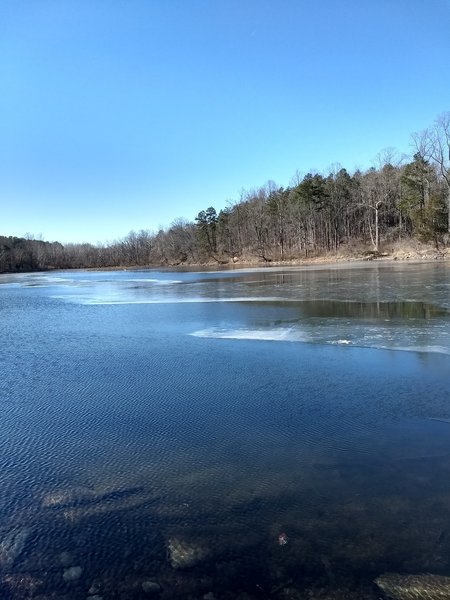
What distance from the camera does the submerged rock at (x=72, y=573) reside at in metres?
2.85

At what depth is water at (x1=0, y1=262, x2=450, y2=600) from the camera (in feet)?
9.46

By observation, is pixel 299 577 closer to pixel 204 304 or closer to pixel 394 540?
pixel 394 540

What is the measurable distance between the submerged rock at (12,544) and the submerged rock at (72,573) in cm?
41

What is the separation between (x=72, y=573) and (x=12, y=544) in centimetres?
60

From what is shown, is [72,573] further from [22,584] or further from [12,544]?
[12,544]

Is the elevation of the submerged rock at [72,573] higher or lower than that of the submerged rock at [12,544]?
lower

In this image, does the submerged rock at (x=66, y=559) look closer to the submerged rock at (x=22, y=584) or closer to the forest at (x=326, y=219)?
the submerged rock at (x=22, y=584)

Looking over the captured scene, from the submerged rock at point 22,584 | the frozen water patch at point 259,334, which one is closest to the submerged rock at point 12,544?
the submerged rock at point 22,584

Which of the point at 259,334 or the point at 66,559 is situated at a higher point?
the point at 259,334

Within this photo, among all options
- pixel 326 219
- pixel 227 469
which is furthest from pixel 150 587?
pixel 326 219

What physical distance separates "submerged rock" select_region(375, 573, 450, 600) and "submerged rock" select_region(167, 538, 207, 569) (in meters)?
1.08

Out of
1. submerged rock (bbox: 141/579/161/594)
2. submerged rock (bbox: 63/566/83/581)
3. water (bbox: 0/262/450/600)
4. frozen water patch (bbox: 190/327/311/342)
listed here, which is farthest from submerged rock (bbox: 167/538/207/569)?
frozen water patch (bbox: 190/327/311/342)

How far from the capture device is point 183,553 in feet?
9.99

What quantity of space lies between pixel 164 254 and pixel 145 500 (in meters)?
101
